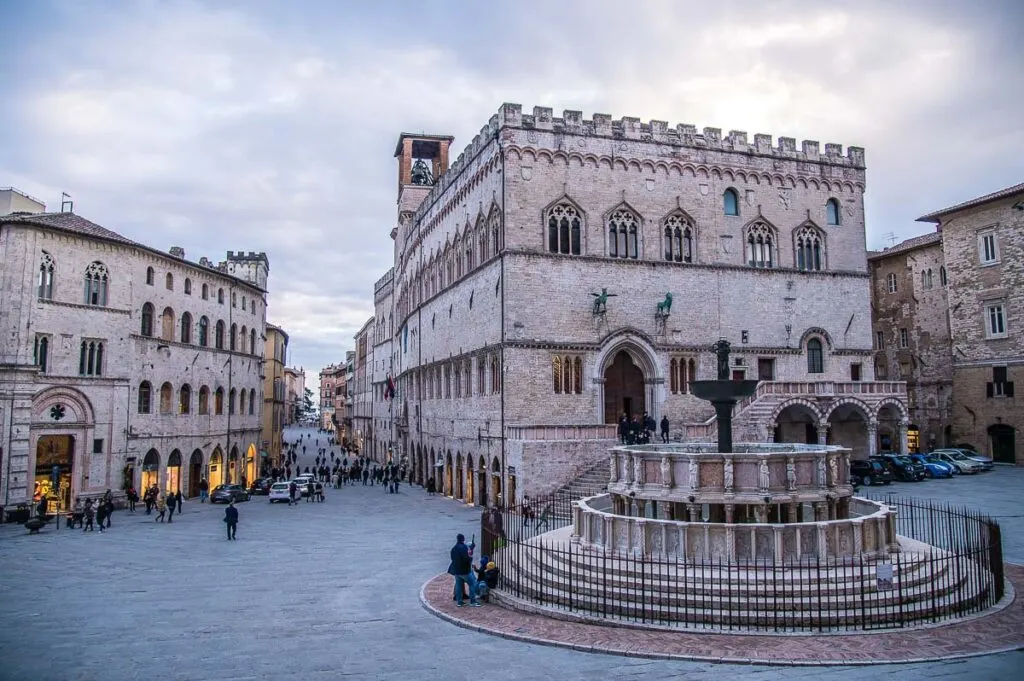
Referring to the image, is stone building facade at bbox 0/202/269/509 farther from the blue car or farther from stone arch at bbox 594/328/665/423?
the blue car

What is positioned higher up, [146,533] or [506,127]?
[506,127]

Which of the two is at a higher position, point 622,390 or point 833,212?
point 833,212

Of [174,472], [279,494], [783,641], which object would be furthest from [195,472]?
[783,641]

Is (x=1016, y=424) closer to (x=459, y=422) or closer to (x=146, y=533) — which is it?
(x=459, y=422)

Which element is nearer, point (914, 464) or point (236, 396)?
point (914, 464)

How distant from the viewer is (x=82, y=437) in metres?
34.0

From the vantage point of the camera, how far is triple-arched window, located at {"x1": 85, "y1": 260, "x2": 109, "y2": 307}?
35.0 metres

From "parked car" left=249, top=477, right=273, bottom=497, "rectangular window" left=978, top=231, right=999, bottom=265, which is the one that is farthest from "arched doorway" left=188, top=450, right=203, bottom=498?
"rectangular window" left=978, top=231, right=999, bottom=265

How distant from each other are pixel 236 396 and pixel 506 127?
24.9 m

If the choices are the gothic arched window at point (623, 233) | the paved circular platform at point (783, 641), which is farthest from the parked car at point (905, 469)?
the paved circular platform at point (783, 641)

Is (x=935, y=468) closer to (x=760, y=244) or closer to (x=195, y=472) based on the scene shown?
(x=760, y=244)

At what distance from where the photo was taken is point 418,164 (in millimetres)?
57781

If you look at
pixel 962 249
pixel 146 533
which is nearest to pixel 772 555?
pixel 146 533

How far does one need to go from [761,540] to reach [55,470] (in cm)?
3110
